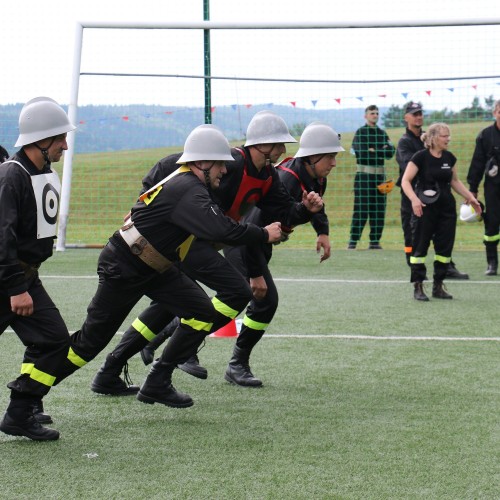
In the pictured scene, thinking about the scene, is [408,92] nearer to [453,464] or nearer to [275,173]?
[275,173]

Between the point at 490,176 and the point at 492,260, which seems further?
the point at 492,260

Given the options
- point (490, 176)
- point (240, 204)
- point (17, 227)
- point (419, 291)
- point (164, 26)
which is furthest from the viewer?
point (164, 26)

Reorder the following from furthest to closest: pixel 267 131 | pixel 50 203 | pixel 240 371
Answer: pixel 240 371
pixel 267 131
pixel 50 203

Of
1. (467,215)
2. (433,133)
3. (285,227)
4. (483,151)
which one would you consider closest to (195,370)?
(285,227)

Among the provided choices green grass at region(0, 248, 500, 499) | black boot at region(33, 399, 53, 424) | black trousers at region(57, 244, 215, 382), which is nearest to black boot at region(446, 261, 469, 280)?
green grass at region(0, 248, 500, 499)

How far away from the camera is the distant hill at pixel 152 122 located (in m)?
17.6

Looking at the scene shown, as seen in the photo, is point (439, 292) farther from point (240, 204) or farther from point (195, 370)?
point (240, 204)

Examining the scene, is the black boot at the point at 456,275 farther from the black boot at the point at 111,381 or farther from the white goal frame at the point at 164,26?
the black boot at the point at 111,381

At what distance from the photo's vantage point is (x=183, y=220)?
579 cm

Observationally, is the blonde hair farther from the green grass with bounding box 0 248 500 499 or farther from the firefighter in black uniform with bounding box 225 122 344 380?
the firefighter in black uniform with bounding box 225 122 344 380

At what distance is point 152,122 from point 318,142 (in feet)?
39.6

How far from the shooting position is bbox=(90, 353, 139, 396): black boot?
6633mm

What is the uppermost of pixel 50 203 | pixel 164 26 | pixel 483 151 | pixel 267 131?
pixel 164 26

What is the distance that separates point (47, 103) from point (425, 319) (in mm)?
5176
